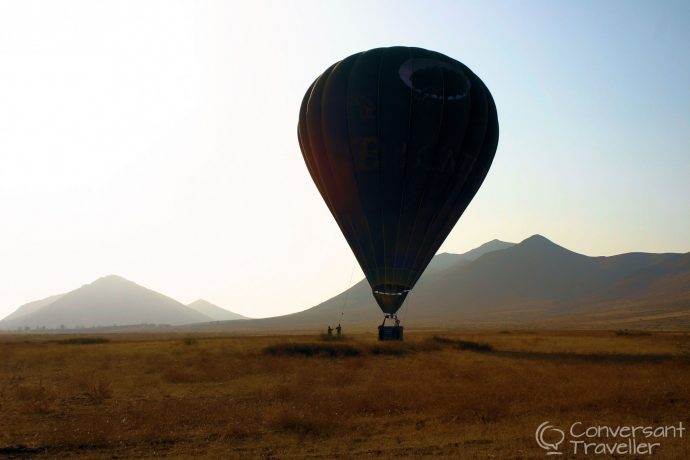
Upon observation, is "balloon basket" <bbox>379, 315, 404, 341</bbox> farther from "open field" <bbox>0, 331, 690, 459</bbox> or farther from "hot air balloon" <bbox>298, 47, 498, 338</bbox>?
"open field" <bbox>0, 331, 690, 459</bbox>

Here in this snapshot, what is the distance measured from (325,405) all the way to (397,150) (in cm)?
1864

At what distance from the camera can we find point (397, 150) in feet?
109

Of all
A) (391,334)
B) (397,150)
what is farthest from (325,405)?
(391,334)

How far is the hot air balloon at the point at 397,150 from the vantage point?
33375mm

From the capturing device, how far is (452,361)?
31188 mm

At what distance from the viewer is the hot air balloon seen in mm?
33375

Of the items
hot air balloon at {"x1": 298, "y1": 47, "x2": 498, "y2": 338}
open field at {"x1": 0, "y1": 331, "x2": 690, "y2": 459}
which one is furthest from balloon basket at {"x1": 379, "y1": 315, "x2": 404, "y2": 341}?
open field at {"x1": 0, "y1": 331, "x2": 690, "y2": 459}

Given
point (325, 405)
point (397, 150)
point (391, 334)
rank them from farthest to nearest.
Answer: point (391, 334) < point (397, 150) < point (325, 405)

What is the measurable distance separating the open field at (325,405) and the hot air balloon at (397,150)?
23.7 ft

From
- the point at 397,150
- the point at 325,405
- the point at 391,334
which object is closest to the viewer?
the point at 325,405

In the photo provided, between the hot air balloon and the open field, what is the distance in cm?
724

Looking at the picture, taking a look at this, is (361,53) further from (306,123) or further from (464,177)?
(464,177)

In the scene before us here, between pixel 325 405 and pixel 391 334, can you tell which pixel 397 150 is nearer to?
pixel 391 334

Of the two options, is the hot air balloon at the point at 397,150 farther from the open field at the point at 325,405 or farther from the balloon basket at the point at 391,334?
the open field at the point at 325,405
